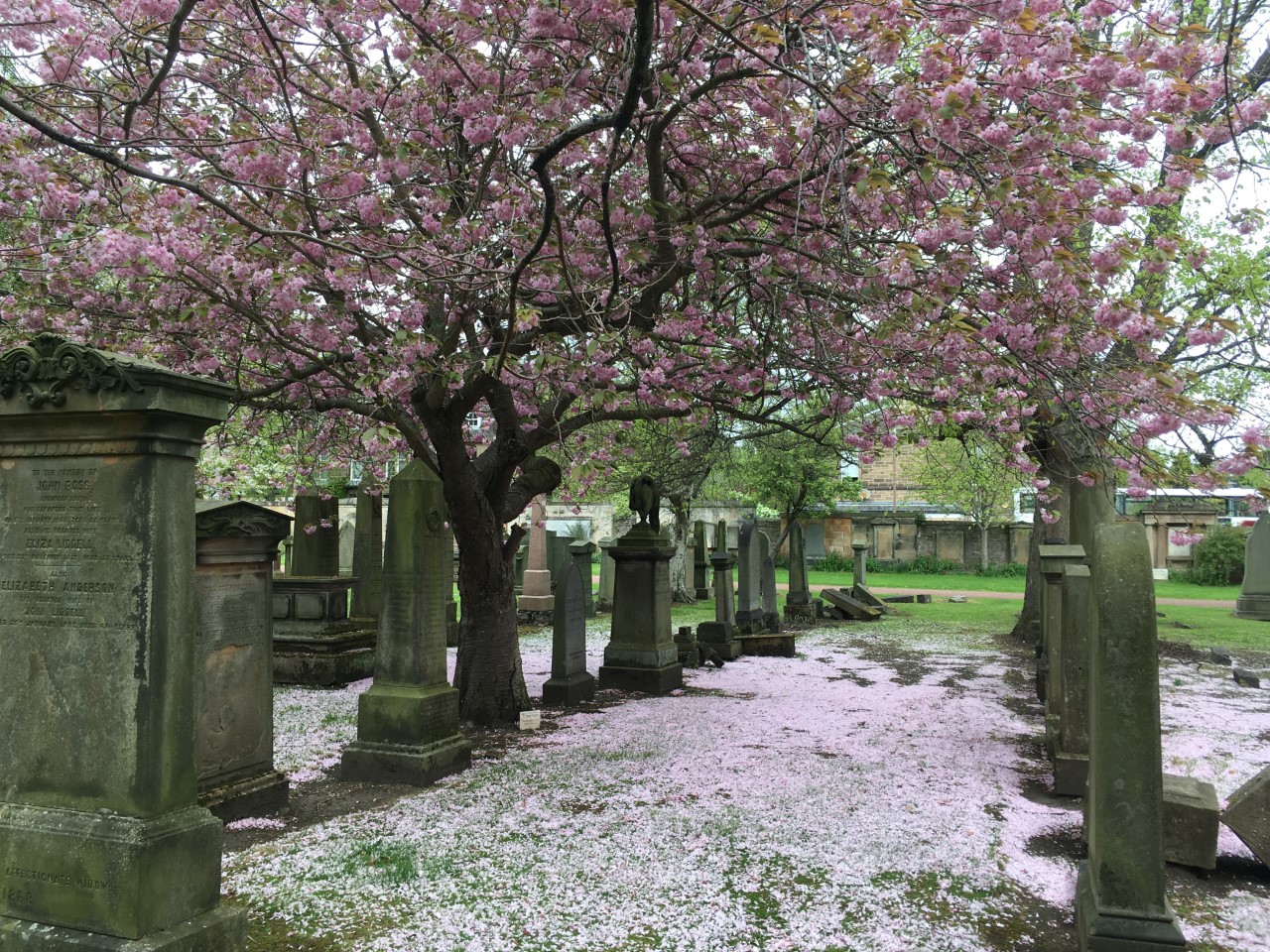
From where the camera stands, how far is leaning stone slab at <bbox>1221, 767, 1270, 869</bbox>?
16.4ft

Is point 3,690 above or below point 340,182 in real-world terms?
below

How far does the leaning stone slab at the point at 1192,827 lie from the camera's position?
5.06 meters

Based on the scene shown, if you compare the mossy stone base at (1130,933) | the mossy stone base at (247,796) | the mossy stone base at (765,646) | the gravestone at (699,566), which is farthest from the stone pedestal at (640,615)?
the gravestone at (699,566)

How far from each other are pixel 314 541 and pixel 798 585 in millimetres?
11648

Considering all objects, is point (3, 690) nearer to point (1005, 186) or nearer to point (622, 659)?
point (1005, 186)

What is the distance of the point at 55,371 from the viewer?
3584mm

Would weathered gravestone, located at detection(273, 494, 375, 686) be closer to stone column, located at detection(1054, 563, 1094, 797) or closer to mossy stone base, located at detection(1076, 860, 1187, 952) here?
stone column, located at detection(1054, 563, 1094, 797)

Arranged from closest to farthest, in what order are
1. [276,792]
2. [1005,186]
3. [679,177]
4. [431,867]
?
[1005,186] < [431,867] < [276,792] < [679,177]

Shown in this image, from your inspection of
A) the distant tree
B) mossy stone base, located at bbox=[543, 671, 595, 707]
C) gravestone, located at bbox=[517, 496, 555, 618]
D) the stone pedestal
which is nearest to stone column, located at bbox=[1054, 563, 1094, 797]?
mossy stone base, located at bbox=[543, 671, 595, 707]

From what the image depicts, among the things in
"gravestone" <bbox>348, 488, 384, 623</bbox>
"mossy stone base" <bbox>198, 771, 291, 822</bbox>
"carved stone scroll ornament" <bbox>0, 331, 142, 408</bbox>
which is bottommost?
"mossy stone base" <bbox>198, 771, 291, 822</bbox>

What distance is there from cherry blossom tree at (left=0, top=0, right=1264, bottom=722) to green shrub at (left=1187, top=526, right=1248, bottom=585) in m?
25.6

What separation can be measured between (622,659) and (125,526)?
28.3ft

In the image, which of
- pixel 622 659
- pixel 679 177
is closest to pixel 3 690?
pixel 679 177

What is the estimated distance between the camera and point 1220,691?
11016 millimetres
